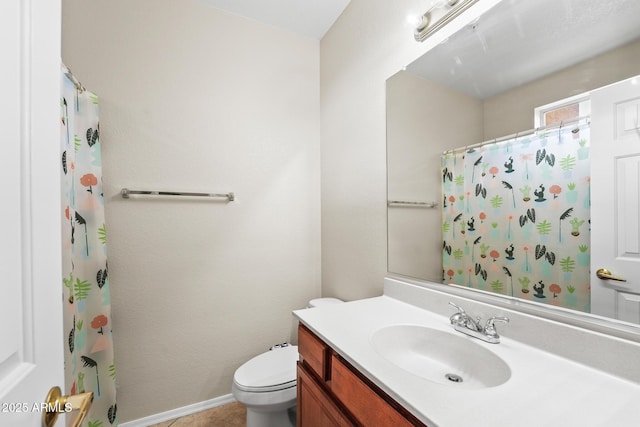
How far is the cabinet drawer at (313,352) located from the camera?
0.97 m

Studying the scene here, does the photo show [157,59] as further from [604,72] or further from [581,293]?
[581,293]

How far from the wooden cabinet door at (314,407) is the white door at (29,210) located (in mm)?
727

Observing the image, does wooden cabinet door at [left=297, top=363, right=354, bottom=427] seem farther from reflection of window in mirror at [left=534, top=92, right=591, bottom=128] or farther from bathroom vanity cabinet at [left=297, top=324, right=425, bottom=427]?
reflection of window in mirror at [left=534, top=92, right=591, bottom=128]

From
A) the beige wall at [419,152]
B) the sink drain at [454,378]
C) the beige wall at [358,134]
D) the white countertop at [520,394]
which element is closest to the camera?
the white countertop at [520,394]

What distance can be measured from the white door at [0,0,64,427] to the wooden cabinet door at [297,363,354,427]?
0.73 metres

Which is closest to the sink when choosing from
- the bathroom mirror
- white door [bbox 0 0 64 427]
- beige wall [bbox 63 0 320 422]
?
the bathroom mirror

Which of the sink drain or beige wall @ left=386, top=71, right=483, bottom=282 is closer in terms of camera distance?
the sink drain

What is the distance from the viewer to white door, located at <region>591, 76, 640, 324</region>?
0.71 metres

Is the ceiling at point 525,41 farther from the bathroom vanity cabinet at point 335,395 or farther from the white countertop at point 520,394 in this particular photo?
the bathroom vanity cabinet at point 335,395

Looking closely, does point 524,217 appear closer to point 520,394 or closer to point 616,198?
point 616,198

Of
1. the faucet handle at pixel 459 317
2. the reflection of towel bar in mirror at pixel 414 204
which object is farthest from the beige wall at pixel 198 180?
the faucet handle at pixel 459 317

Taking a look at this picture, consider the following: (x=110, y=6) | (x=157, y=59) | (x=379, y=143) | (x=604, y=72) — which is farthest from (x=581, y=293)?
(x=110, y=6)

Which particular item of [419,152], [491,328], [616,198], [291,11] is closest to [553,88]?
[616,198]

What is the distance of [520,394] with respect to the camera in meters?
0.64
